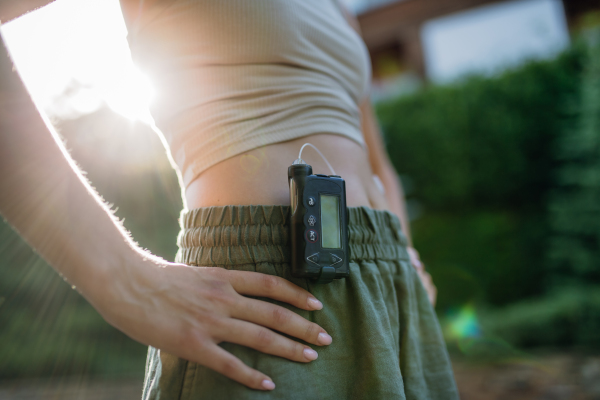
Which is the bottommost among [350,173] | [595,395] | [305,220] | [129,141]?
[305,220]

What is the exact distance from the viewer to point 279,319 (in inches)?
31.6

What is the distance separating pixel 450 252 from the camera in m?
7.39

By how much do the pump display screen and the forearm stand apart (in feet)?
1.31

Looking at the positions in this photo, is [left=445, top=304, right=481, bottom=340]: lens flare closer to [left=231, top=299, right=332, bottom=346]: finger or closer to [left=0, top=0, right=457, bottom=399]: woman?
[left=0, top=0, right=457, bottom=399]: woman

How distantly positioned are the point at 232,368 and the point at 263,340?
0.25 ft

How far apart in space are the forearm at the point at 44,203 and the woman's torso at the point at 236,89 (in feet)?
0.89

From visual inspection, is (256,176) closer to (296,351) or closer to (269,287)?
(269,287)

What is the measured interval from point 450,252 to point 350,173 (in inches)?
271

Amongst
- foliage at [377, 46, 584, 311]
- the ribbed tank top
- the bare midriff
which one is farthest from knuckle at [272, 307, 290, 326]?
foliage at [377, 46, 584, 311]

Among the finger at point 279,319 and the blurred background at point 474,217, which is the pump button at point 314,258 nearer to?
the finger at point 279,319

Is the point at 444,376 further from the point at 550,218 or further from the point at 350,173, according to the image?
the point at 550,218

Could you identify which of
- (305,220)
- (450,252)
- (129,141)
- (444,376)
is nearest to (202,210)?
(305,220)

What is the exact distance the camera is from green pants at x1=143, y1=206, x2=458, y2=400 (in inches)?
31.6

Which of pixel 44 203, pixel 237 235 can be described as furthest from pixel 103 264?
pixel 237 235
